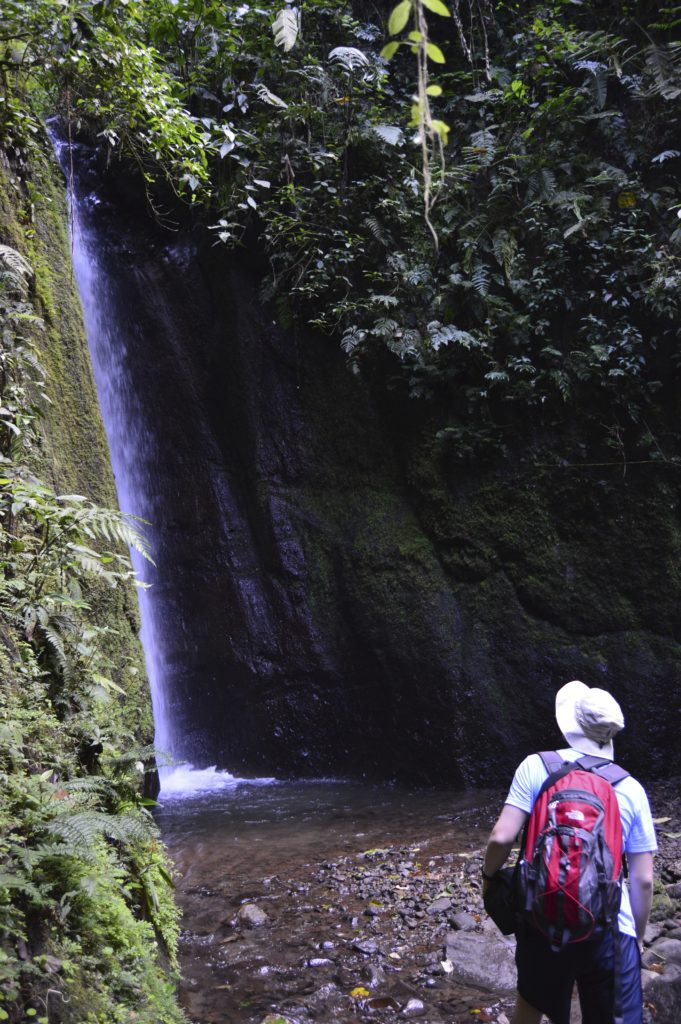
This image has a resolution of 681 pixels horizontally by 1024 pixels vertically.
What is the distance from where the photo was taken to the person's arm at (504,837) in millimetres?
2469

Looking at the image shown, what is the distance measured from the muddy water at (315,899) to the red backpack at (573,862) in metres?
1.78

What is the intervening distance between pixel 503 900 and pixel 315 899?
3001 mm

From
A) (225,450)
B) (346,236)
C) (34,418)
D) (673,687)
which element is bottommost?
(673,687)

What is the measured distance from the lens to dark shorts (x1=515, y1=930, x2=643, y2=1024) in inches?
89.9

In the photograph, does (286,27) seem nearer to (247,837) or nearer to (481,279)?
(481,279)

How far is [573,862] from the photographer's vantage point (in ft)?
7.30

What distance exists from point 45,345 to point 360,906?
5.09 metres

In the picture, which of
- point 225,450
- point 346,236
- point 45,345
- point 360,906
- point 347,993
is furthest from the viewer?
point 225,450

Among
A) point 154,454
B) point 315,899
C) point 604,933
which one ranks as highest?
point 154,454

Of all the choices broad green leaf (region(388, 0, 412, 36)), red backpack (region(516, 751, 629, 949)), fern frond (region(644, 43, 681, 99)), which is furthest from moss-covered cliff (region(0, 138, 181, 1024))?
fern frond (region(644, 43, 681, 99))

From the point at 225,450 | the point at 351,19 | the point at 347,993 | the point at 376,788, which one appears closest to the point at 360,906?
the point at 347,993

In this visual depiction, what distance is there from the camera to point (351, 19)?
8.83 m

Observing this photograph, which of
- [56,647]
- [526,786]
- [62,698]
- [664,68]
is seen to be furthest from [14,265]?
[664,68]

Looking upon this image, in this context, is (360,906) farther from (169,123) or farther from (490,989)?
(169,123)
